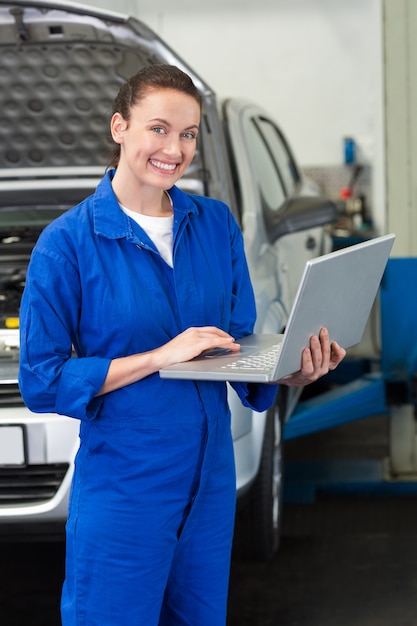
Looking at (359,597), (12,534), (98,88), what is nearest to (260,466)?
(359,597)

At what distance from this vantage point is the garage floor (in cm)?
307

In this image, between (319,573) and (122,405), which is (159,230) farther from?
(319,573)

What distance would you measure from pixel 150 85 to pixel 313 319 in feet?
1.68

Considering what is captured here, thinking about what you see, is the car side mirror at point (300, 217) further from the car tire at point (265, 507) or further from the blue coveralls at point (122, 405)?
the blue coveralls at point (122, 405)

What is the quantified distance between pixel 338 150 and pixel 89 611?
6.77 m

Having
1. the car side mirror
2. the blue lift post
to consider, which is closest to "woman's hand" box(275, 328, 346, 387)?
the car side mirror

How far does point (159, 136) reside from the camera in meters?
1.82

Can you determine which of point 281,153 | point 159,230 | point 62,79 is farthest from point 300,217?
point 281,153

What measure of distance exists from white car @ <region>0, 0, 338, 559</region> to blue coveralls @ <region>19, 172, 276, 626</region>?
779 millimetres

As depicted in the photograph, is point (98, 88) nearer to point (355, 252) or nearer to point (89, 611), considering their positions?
point (355, 252)

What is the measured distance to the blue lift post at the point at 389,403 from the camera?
4.03m

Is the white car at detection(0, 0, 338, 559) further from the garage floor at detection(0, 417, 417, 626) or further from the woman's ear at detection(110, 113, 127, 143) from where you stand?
the woman's ear at detection(110, 113, 127, 143)

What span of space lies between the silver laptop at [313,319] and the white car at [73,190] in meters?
0.87

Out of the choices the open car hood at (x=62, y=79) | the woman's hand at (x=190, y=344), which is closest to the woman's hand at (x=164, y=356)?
the woman's hand at (x=190, y=344)
